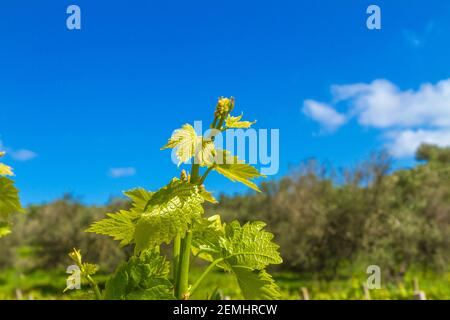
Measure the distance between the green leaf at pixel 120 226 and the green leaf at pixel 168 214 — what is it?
192 millimetres

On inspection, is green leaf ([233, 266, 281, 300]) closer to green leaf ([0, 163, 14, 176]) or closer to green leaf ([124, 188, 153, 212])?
green leaf ([124, 188, 153, 212])

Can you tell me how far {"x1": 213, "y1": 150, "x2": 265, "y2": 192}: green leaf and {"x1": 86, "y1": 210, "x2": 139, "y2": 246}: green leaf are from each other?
28 centimetres

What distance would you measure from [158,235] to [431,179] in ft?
86.9

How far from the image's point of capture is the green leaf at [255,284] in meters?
1.20

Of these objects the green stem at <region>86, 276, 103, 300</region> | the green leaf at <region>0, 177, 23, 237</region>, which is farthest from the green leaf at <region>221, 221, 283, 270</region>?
the green leaf at <region>0, 177, 23, 237</region>

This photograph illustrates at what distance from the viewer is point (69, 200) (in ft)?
102

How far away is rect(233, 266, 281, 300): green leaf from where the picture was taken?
120 cm

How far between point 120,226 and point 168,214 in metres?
0.28

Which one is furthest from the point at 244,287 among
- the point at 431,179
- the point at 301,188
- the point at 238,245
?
the point at 431,179

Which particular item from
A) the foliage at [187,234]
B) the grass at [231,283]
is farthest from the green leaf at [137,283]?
the grass at [231,283]

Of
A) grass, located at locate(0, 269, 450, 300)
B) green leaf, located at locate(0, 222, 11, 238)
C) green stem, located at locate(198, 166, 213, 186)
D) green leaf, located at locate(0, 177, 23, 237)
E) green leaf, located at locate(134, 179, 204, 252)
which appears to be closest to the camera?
green leaf, located at locate(134, 179, 204, 252)

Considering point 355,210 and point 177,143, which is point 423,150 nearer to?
point 355,210

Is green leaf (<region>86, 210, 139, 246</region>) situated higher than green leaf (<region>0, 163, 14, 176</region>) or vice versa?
green leaf (<region>0, 163, 14, 176</region>)

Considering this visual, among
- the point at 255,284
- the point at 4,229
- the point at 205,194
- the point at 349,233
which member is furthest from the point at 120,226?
the point at 349,233
